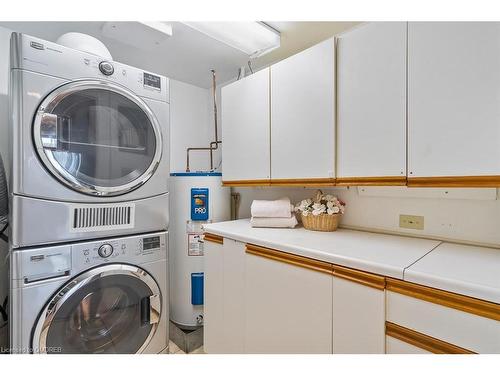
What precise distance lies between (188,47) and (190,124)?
87cm

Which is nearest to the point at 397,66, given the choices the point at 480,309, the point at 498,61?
the point at 498,61

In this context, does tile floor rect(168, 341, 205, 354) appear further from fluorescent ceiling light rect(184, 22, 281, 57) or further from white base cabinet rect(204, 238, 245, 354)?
fluorescent ceiling light rect(184, 22, 281, 57)

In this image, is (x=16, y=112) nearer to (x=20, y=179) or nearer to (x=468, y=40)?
(x=20, y=179)

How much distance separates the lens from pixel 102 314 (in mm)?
1391

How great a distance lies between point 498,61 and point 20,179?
79.2 inches

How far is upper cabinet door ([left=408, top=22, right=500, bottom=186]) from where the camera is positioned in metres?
0.89

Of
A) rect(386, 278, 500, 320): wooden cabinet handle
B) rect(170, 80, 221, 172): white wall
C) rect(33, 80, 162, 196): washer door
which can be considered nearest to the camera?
rect(386, 278, 500, 320): wooden cabinet handle

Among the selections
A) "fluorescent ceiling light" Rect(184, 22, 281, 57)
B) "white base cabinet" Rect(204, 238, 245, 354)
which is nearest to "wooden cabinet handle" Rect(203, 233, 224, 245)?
"white base cabinet" Rect(204, 238, 245, 354)

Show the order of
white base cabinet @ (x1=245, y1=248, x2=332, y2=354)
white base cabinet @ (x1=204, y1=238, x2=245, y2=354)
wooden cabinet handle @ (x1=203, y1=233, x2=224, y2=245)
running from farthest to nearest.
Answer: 1. wooden cabinet handle @ (x1=203, y1=233, x2=224, y2=245)
2. white base cabinet @ (x1=204, y1=238, x2=245, y2=354)
3. white base cabinet @ (x1=245, y1=248, x2=332, y2=354)

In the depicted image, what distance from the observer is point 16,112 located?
3.65 feet

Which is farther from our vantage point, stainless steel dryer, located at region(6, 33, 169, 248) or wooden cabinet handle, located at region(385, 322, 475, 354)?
stainless steel dryer, located at region(6, 33, 169, 248)

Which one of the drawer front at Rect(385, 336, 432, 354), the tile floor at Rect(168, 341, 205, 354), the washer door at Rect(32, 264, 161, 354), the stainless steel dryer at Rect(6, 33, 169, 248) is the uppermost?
the stainless steel dryer at Rect(6, 33, 169, 248)

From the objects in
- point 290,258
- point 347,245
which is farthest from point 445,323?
point 290,258

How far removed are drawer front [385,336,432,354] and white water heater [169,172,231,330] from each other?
52.3 inches
